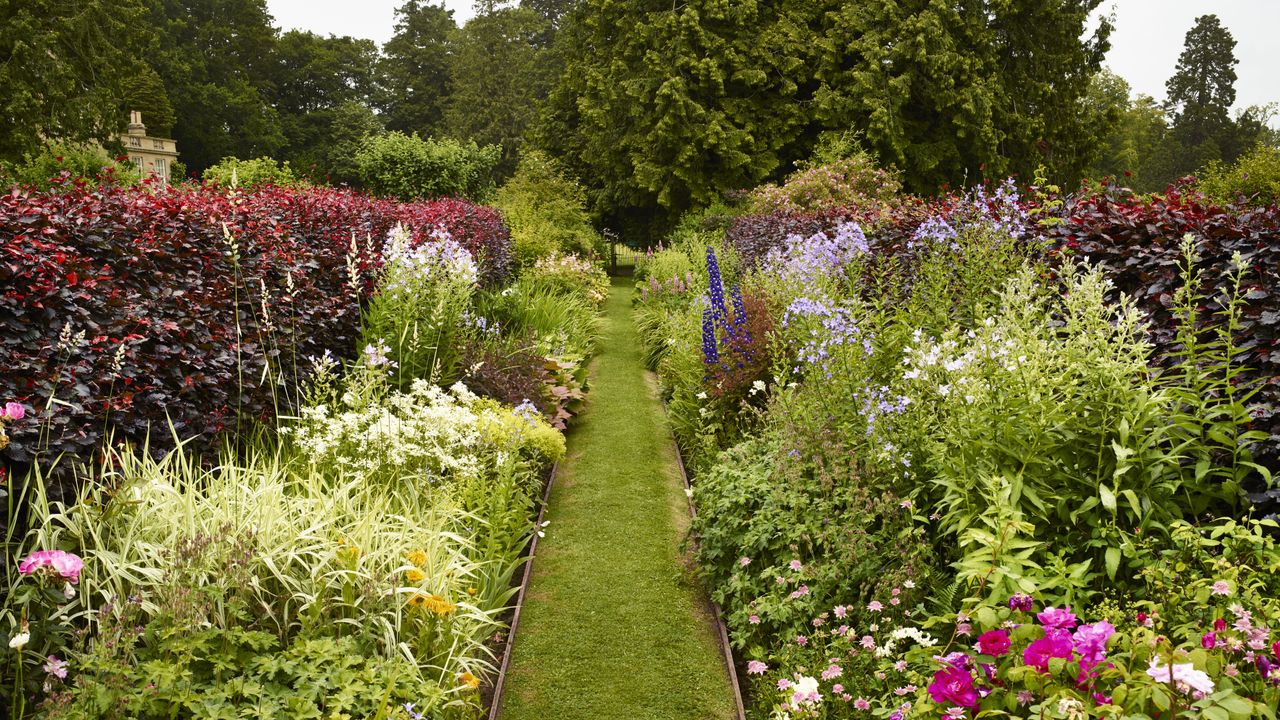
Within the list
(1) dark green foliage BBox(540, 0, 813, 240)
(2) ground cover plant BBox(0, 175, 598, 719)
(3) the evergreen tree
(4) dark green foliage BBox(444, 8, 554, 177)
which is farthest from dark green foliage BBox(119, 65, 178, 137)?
(3) the evergreen tree

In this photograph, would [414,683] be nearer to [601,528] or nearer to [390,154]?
[601,528]

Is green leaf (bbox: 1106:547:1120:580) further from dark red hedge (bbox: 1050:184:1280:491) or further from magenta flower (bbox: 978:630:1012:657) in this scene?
magenta flower (bbox: 978:630:1012:657)

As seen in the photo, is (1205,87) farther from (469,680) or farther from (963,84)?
(469,680)

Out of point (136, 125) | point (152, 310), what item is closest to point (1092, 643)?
point (152, 310)

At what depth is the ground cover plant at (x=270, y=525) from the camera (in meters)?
2.68

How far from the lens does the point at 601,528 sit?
5.91 m

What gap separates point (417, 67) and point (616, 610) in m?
52.0

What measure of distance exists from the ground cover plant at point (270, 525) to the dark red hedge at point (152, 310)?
2 centimetres

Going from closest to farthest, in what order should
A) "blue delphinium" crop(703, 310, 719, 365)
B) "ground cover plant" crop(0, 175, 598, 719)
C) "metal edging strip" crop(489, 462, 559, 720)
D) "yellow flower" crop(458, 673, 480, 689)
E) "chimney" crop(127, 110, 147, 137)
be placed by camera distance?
"ground cover plant" crop(0, 175, 598, 719)
"yellow flower" crop(458, 673, 480, 689)
"metal edging strip" crop(489, 462, 559, 720)
"blue delphinium" crop(703, 310, 719, 365)
"chimney" crop(127, 110, 147, 137)

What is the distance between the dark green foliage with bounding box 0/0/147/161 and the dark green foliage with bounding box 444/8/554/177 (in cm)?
1831

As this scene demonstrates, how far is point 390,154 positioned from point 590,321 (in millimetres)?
11025

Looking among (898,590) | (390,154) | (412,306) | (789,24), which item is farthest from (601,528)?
(789,24)

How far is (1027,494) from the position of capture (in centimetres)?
301

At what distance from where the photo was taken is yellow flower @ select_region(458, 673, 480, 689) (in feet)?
10.4
